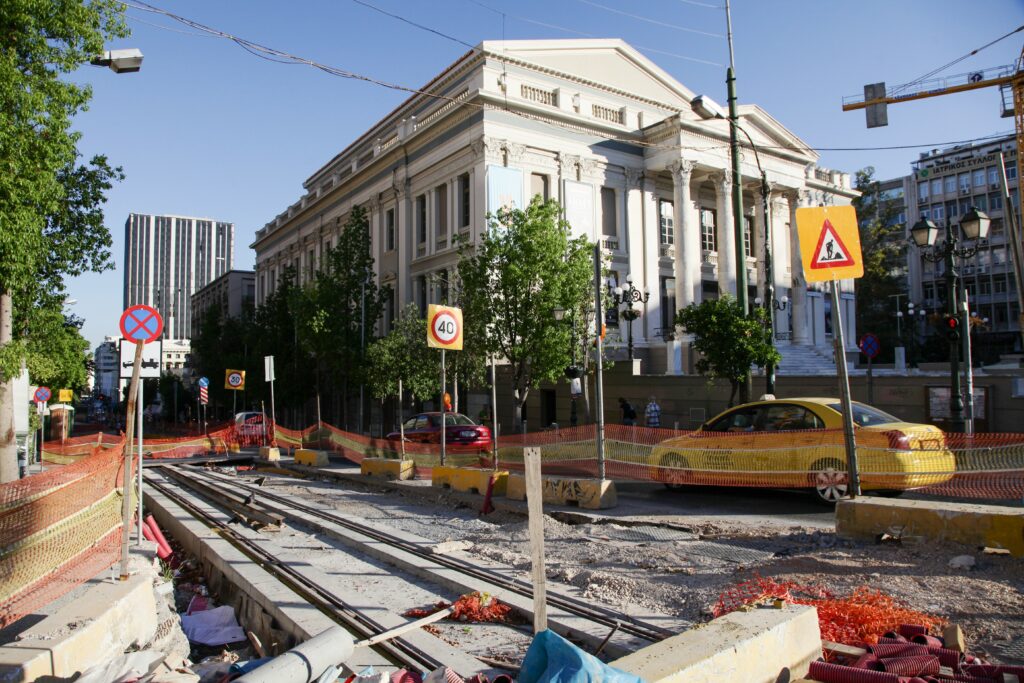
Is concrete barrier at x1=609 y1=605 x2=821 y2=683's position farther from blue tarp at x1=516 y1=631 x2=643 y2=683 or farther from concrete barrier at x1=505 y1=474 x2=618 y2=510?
concrete barrier at x1=505 y1=474 x2=618 y2=510

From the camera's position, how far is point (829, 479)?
10375 mm

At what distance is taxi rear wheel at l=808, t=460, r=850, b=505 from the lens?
10.3 m

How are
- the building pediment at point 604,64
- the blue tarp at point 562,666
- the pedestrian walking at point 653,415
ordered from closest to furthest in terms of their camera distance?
the blue tarp at point 562,666 < the pedestrian walking at point 653,415 < the building pediment at point 604,64

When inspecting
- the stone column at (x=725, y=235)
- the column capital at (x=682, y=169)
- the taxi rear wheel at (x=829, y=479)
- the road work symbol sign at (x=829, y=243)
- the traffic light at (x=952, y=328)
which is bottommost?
the taxi rear wheel at (x=829, y=479)

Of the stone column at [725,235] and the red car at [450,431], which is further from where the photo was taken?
the stone column at [725,235]

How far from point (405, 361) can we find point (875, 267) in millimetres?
45093

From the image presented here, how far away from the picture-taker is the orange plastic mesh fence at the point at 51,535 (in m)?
6.14

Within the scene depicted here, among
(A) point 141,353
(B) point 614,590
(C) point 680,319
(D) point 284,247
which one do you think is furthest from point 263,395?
(B) point 614,590

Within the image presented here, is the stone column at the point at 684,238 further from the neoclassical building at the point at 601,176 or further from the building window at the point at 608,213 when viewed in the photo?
the building window at the point at 608,213

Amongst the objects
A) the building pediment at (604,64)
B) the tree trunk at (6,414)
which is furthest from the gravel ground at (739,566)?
the building pediment at (604,64)

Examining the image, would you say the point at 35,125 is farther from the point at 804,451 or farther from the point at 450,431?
the point at 804,451

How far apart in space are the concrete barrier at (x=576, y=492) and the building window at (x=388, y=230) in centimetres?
3020

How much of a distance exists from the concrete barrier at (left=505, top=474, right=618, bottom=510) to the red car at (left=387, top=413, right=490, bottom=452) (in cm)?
727

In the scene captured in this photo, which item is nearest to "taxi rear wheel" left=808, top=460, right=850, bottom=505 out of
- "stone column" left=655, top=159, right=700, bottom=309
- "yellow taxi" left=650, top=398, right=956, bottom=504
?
"yellow taxi" left=650, top=398, right=956, bottom=504
